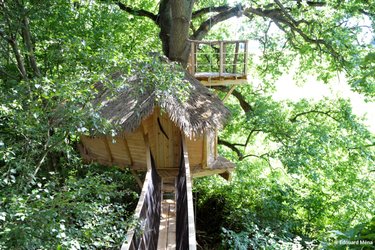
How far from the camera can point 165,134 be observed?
6.64 m

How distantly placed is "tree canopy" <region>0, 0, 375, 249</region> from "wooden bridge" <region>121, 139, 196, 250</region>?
20cm

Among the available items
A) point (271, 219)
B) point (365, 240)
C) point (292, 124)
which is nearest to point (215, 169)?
point (271, 219)

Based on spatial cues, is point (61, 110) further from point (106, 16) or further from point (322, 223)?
point (322, 223)

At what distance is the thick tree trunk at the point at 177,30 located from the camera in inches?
299

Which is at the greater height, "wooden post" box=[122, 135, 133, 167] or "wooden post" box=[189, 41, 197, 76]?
"wooden post" box=[189, 41, 197, 76]

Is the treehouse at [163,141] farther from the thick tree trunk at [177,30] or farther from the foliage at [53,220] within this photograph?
the foliage at [53,220]

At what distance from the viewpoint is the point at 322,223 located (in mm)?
8016

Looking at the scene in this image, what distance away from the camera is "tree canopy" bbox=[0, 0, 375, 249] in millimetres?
2986

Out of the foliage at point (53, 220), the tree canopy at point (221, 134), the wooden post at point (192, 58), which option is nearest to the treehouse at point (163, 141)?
the wooden post at point (192, 58)

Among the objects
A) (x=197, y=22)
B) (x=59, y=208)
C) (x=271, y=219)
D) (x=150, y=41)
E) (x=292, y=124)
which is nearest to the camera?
(x=59, y=208)

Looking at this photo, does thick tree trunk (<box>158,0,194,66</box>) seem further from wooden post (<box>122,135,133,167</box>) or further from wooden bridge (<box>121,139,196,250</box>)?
wooden bridge (<box>121,139,196,250</box>)

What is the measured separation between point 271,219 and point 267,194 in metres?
0.98

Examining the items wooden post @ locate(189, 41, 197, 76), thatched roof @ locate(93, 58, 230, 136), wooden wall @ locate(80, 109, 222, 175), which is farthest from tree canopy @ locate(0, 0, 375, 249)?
thatched roof @ locate(93, 58, 230, 136)

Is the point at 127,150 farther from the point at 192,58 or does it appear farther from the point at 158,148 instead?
the point at 192,58
